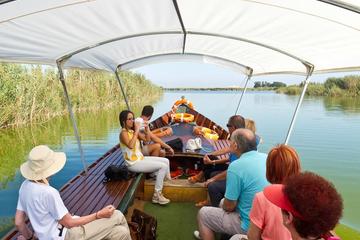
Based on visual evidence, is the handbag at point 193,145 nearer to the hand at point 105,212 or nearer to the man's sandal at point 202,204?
the man's sandal at point 202,204

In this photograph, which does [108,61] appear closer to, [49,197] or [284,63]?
[284,63]

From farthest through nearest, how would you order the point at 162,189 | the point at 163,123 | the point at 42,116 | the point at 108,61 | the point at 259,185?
1. the point at 42,116
2. the point at 163,123
3. the point at 108,61
4. the point at 162,189
5. the point at 259,185

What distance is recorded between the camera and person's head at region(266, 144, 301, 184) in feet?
Result: 6.09

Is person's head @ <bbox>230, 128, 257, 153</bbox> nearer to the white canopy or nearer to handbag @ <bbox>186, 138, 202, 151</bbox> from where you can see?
the white canopy

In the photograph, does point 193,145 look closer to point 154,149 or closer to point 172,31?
point 154,149

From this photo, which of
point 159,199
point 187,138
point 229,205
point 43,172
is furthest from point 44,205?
point 187,138

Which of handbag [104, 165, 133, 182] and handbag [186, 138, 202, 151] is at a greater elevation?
handbag [186, 138, 202, 151]

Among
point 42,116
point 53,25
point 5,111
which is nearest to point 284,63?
point 53,25

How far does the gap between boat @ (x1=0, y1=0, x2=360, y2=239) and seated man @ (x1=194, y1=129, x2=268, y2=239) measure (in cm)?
122

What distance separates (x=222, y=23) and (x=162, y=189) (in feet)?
7.55

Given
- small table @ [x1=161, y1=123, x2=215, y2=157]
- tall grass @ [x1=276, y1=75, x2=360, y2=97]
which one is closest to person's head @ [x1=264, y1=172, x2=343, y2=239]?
small table @ [x1=161, y1=123, x2=215, y2=157]

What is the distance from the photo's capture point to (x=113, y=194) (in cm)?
355

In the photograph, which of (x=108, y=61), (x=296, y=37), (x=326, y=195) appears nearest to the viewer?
(x=326, y=195)

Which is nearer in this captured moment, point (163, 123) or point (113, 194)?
point (113, 194)
